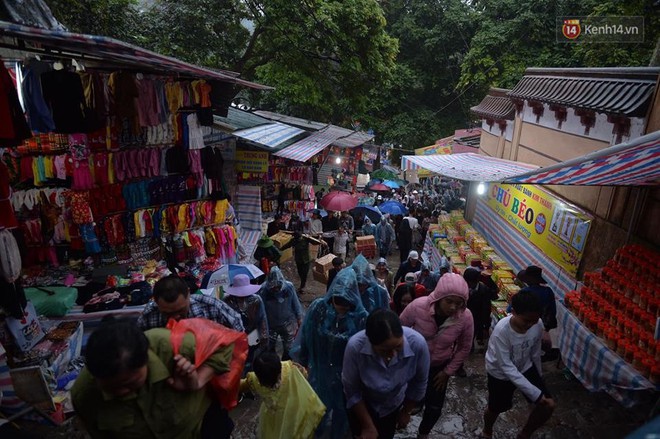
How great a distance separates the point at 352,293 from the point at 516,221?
21.0ft

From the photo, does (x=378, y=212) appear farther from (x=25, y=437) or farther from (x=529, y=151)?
(x=25, y=437)

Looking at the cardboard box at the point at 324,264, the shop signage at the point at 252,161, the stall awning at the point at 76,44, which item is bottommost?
the cardboard box at the point at 324,264

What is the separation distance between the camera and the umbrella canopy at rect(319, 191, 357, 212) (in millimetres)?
12078

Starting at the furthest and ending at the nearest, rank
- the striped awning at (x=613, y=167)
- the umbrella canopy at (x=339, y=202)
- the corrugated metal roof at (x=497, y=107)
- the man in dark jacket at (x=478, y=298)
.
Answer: the umbrella canopy at (x=339, y=202) → the corrugated metal roof at (x=497, y=107) → the man in dark jacket at (x=478, y=298) → the striped awning at (x=613, y=167)

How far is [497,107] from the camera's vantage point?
1165 centimetres

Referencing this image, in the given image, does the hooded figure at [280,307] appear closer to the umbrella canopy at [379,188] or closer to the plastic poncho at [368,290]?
the plastic poncho at [368,290]

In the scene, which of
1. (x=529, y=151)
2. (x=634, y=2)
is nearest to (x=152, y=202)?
(x=529, y=151)

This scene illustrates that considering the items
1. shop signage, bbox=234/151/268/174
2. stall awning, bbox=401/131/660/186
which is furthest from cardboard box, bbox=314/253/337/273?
stall awning, bbox=401/131/660/186

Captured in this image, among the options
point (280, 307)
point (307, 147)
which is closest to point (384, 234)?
point (307, 147)

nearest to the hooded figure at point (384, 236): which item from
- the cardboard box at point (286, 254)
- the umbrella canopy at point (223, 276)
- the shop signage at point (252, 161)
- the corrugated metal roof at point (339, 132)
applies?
the cardboard box at point (286, 254)

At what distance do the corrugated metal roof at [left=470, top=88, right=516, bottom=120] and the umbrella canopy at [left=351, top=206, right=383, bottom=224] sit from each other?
4.66 m

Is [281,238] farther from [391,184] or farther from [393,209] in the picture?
[391,184]

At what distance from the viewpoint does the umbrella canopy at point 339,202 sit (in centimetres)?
1208

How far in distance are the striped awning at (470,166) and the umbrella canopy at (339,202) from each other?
7.28ft
